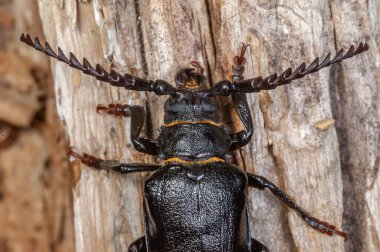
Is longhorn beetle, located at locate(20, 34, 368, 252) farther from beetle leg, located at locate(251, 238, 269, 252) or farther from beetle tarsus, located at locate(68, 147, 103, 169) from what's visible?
beetle tarsus, located at locate(68, 147, 103, 169)

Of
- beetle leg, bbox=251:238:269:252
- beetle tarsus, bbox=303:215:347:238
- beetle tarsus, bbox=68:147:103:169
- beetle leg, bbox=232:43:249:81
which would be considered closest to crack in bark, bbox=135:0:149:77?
beetle leg, bbox=232:43:249:81

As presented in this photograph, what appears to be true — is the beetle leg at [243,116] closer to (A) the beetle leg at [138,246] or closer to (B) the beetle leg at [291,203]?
(B) the beetle leg at [291,203]

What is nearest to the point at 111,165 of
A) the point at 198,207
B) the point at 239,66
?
the point at 198,207

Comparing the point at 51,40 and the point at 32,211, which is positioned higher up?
the point at 51,40

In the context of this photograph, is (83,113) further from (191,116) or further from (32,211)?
(32,211)

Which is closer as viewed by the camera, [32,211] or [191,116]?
[191,116]

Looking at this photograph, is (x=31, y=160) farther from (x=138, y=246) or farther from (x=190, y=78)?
(x=190, y=78)

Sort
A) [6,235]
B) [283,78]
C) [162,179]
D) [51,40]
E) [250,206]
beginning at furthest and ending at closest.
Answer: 1. [6,235]
2. [51,40]
3. [250,206]
4. [162,179]
5. [283,78]

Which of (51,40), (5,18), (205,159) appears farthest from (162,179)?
(5,18)
